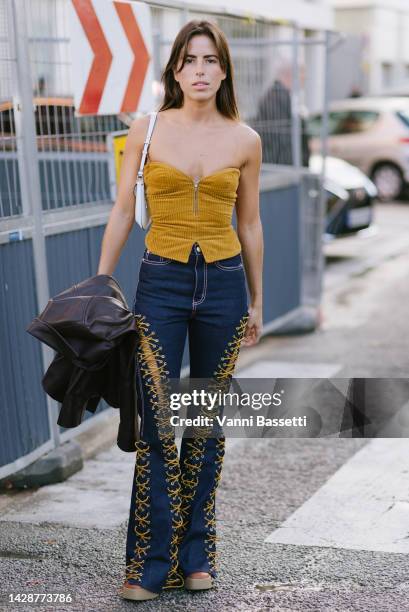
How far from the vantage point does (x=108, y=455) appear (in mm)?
5625

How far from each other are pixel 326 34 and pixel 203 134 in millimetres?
4653

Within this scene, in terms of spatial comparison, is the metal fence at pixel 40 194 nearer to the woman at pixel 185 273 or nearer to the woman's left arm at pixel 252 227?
the woman at pixel 185 273

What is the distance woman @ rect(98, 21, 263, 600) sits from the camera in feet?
11.8

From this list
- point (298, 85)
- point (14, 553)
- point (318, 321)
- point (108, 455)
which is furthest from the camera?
point (318, 321)

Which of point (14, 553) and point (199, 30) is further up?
point (199, 30)

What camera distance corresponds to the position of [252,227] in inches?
152

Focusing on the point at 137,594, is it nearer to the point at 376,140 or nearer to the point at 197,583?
the point at 197,583

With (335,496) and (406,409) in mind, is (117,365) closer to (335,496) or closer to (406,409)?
(335,496)

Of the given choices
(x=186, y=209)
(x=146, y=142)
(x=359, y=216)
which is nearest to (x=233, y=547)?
(x=186, y=209)

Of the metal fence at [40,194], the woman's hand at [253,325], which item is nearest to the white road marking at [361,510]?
the woman's hand at [253,325]

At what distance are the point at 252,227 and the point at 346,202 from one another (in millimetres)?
8075

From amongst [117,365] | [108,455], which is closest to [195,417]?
[117,365]

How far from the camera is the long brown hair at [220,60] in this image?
11.8 ft

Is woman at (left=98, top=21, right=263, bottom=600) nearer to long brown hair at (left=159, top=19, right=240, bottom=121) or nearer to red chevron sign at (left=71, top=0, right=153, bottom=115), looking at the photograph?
long brown hair at (left=159, top=19, right=240, bottom=121)
